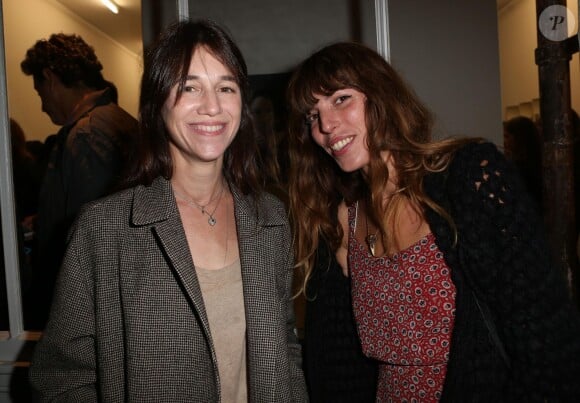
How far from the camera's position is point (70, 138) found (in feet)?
7.00

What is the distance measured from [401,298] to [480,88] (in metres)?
1.69

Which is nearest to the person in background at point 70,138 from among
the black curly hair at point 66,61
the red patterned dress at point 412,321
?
the black curly hair at point 66,61

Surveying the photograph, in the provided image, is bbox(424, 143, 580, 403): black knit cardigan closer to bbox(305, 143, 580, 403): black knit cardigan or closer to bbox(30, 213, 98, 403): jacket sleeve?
bbox(305, 143, 580, 403): black knit cardigan

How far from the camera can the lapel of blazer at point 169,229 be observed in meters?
1.21

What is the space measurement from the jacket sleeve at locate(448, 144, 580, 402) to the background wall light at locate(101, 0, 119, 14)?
2685 millimetres

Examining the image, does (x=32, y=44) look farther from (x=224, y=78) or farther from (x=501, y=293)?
(x=501, y=293)

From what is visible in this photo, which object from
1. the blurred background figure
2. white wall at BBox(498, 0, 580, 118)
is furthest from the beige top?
white wall at BBox(498, 0, 580, 118)

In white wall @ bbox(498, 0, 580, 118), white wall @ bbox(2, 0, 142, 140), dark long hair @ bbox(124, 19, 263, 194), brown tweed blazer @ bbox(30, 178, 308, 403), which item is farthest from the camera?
white wall @ bbox(498, 0, 580, 118)

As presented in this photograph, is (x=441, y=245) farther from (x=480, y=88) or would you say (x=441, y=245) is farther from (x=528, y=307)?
(x=480, y=88)

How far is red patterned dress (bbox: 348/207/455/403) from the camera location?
138cm

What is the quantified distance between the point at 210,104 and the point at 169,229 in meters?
0.40

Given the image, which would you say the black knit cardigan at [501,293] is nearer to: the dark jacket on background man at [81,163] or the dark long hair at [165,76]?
the dark long hair at [165,76]

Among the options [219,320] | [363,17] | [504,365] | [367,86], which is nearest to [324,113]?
[367,86]

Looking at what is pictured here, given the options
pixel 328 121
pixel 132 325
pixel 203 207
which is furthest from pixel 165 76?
pixel 132 325
